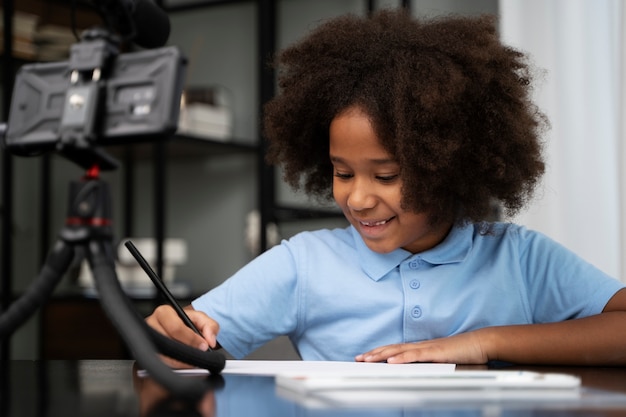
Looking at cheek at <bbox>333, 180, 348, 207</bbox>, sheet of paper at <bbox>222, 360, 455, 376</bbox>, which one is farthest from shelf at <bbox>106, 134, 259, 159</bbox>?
sheet of paper at <bbox>222, 360, 455, 376</bbox>

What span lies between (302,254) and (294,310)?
84 mm

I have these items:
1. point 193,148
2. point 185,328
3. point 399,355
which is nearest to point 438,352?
point 399,355

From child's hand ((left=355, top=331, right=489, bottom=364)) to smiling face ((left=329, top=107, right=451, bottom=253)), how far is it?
19cm

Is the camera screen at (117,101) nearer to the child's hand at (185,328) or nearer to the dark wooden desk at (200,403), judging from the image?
the dark wooden desk at (200,403)

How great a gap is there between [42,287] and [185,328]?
0.35 m

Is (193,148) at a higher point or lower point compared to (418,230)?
higher

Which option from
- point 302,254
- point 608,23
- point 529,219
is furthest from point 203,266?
point 302,254

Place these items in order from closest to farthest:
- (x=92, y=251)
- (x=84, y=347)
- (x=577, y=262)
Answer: (x=92, y=251) → (x=577, y=262) → (x=84, y=347)

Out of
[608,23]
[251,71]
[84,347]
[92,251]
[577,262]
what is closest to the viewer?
[92,251]

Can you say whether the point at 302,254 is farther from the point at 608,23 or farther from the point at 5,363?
the point at 608,23

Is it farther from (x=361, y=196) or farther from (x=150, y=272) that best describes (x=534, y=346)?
(x=150, y=272)

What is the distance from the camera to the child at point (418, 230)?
1.04 m

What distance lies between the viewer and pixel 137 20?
0.65 m

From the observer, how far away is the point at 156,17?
69 centimetres
